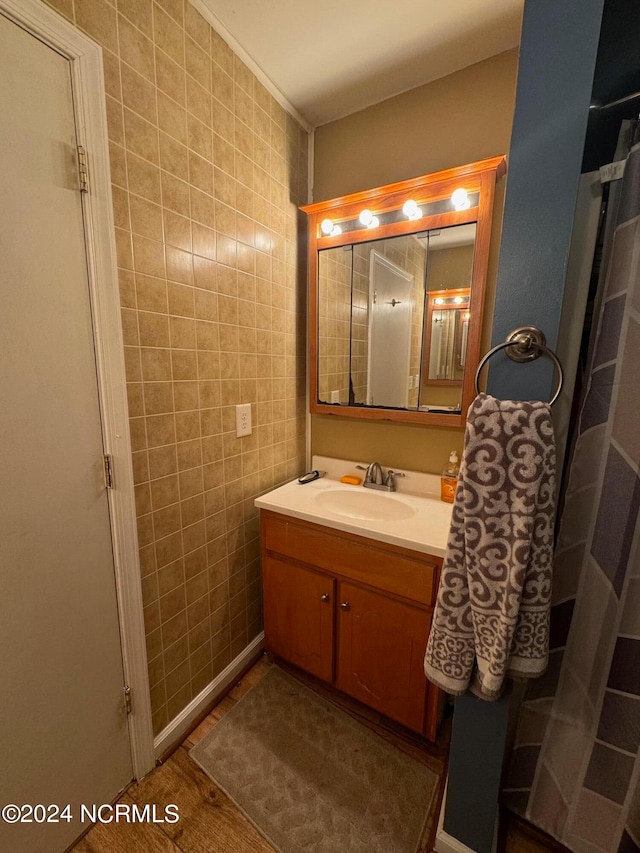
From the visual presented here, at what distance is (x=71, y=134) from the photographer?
0.82 m

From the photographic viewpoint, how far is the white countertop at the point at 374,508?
3.74 feet

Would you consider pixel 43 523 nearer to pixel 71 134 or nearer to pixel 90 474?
pixel 90 474

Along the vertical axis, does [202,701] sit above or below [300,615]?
below

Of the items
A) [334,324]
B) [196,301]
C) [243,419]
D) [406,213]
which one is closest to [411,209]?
[406,213]

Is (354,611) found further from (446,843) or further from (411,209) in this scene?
(411,209)

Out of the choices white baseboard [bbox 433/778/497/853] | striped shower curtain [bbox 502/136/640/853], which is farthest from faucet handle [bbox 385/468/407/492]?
white baseboard [bbox 433/778/497/853]

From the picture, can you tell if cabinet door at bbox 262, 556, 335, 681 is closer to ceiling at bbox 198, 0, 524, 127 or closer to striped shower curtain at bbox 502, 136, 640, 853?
striped shower curtain at bbox 502, 136, 640, 853

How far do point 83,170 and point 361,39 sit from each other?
3.55 feet

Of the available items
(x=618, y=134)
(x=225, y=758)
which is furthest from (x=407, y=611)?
Result: (x=618, y=134)

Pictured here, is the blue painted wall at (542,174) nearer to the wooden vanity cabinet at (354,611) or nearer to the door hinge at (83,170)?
the wooden vanity cabinet at (354,611)

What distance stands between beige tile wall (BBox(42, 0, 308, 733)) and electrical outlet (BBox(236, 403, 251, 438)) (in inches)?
1.0

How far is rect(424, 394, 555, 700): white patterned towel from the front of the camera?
0.64m

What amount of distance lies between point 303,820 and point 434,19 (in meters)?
2.61

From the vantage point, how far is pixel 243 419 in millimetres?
1414
